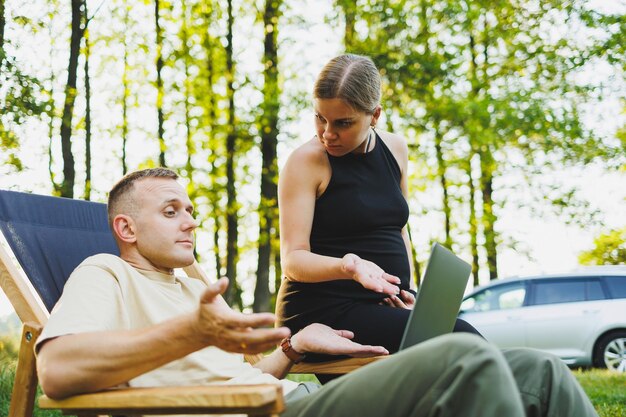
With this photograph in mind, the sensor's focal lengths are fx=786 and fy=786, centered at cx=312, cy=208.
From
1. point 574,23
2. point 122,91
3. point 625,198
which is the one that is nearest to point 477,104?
point 574,23

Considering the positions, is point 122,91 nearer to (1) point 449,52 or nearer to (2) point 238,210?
(2) point 238,210

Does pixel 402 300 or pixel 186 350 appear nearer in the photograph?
pixel 186 350

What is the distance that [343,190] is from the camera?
3193mm

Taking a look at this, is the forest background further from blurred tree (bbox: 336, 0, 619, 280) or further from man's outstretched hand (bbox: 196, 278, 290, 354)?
man's outstretched hand (bbox: 196, 278, 290, 354)

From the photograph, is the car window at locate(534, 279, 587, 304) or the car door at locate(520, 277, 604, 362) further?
the car window at locate(534, 279, 587, 304)

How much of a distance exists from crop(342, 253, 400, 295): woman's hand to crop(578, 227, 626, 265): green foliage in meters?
19.4

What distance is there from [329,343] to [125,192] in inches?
37.4

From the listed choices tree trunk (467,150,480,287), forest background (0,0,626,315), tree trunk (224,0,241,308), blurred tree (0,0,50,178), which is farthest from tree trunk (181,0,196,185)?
blurred tree (0,0,50,178)

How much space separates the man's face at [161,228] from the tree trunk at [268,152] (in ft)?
44.3

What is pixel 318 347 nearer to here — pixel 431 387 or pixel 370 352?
pixel 370 352

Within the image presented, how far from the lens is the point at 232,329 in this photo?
6.22ft

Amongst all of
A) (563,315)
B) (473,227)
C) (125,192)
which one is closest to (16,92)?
(125,192)

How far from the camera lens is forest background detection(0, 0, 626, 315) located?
17.1 meters

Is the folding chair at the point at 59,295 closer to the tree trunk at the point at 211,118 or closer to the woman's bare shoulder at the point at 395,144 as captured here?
the woman's bare shoulder at the point at 395,144
